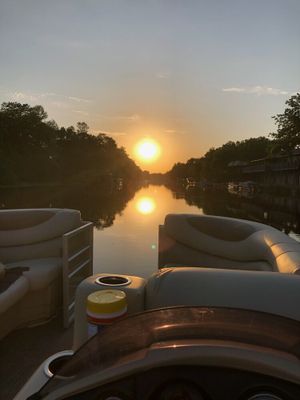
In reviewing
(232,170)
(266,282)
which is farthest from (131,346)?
(232,170)

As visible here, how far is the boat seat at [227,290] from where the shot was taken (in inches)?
79.4

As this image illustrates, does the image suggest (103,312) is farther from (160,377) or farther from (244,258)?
(244,258)

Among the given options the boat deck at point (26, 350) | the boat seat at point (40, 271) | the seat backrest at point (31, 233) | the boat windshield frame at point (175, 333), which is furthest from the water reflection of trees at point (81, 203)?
the boat windshield frame at point (175, 333)

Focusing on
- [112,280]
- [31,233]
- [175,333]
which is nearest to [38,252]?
[31,233]

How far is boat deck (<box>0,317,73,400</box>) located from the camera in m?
3.52

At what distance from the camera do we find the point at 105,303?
6.91 ft

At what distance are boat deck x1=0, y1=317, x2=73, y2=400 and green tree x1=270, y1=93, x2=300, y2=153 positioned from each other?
51.7 m

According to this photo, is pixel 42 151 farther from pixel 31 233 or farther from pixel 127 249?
pixel 31 233

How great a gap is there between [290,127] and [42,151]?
59031 mm

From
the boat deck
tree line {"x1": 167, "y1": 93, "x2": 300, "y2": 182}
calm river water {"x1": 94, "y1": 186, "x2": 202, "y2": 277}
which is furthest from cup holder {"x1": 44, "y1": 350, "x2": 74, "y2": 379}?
tree line {"x1": 167, "y1": 93, "x2": 300, "y2": 182}

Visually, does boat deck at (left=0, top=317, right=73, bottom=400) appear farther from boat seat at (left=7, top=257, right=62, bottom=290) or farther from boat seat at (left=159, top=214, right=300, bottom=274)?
boat seat at (left=159, top=214, right=300, bottom=274)

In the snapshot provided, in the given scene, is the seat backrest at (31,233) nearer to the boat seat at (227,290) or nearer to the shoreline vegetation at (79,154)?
the boat seat at (227,290)

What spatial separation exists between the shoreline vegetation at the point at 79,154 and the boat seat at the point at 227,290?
173 ft

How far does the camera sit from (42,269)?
5004 millimetres
